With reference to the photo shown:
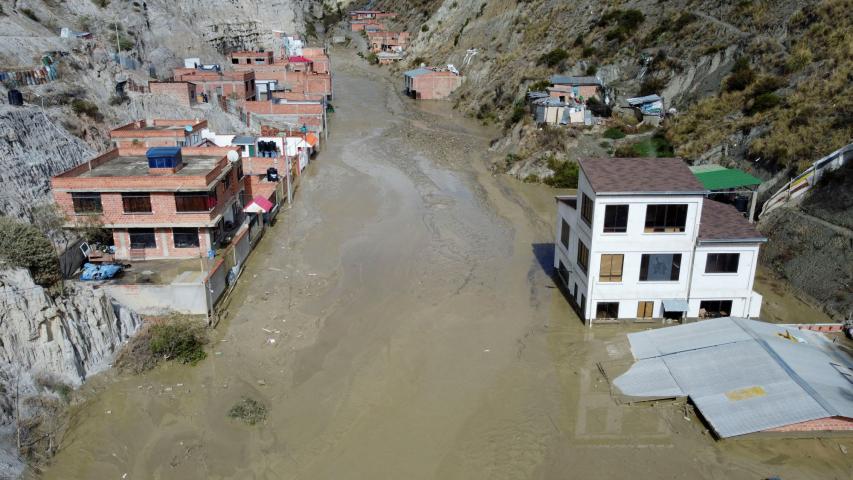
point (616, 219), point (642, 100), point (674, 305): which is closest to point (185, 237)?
point (616, 219)

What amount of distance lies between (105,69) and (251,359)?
36.6m

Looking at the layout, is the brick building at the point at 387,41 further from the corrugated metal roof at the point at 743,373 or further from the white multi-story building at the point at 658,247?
the corrugated metal roof at the point at 743,373

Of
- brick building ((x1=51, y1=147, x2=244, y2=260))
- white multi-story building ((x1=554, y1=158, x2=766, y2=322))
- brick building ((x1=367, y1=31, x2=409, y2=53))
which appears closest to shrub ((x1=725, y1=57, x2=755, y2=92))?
white multi-story building ((x1=554, y1=158, x2=766, y2=322))

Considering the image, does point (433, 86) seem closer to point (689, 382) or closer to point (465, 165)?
point (465, 165)

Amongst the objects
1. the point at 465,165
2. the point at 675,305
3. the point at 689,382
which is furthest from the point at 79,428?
the point at 465,165

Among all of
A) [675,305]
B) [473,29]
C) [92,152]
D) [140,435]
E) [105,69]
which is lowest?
[140,435]

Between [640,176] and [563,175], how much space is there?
20624mm

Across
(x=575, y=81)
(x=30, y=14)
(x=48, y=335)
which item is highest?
(x=30, y=14)

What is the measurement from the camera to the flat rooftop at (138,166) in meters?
27.3

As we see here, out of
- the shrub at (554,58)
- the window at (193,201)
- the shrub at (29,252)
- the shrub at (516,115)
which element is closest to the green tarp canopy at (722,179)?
the window at (193,201)

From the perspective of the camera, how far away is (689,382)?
18438mm

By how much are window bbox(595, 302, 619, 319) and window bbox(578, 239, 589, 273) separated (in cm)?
143

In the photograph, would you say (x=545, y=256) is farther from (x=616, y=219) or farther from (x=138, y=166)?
(x=138, y=166)

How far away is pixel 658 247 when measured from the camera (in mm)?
22234
